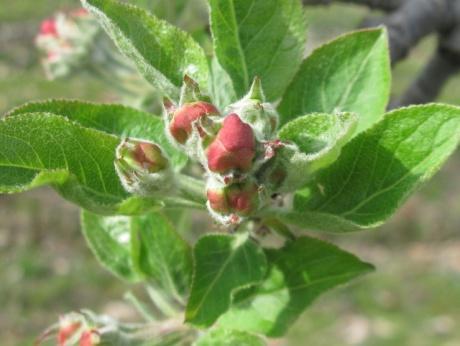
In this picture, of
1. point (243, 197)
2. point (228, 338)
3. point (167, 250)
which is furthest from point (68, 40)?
point (243, 197)

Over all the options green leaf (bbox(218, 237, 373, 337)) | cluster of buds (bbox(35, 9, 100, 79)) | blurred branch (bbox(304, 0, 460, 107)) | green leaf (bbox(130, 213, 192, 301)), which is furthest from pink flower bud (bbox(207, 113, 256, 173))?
cluster of buds (bbox(35, 9, 100, 79))

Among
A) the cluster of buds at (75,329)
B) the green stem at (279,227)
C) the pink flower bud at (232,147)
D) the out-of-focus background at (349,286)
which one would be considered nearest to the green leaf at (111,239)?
the cluster of buds at (75,329)

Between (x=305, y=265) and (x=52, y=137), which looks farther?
(x=305, y=265)

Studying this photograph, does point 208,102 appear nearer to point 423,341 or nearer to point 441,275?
point 423,341

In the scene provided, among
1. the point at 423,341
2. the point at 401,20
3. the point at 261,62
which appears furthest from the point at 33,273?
the point at 261,62

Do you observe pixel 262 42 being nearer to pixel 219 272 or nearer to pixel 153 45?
pixel 153 45

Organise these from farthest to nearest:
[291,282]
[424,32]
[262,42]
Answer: [424,32]
[291,282]
[262,42]

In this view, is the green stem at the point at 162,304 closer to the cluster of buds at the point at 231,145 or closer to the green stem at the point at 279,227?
the green stem at the point at 279,227

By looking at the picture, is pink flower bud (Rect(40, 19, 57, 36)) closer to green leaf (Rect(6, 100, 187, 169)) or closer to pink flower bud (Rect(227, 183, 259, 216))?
green leaf (Rect(6, 100, 187, 169))
